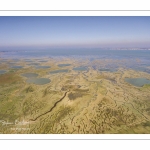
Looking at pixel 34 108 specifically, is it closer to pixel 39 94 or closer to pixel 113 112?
pixel 39 94

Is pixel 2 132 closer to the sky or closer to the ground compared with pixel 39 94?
closer to the ground

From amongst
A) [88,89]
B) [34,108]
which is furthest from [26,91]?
[88,89]
